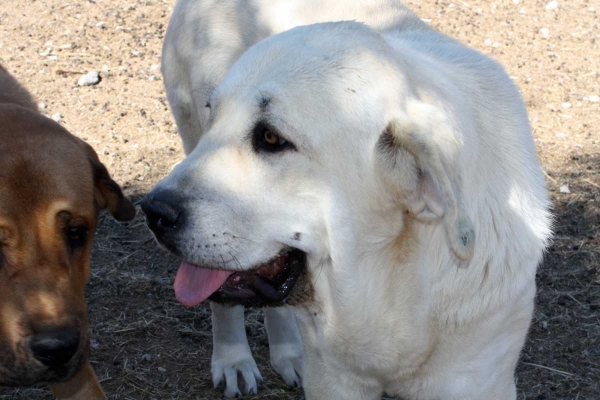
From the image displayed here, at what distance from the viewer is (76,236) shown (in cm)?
356

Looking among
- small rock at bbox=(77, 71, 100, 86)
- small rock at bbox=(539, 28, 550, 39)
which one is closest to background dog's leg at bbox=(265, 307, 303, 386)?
small rock at bbox=(77, 71, 100, 86)

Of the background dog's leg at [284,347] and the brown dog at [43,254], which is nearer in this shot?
the brown dog at [43,254]

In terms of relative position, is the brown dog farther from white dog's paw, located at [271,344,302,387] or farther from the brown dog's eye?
white dog's paw, located at [271,344,302,387]

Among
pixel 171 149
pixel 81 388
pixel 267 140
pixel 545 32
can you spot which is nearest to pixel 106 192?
pixel 81 388

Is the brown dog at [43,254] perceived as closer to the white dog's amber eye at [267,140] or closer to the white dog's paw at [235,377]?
the white dog's paw at [235,377]

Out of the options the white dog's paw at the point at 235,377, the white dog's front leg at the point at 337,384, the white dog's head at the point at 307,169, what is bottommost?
the white dog's paw at the point at 235,377

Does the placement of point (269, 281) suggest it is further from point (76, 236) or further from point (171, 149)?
point (171, 149)

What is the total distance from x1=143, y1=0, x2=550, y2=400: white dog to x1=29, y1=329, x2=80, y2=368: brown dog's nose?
1.63 feet

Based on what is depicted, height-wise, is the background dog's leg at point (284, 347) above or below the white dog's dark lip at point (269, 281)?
below

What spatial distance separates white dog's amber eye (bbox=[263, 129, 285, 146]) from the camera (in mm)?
2783

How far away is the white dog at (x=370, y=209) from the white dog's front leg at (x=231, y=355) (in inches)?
37.2

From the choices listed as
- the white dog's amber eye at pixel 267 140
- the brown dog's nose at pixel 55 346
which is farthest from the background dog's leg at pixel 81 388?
the white dog's amber eye at pixel 267 140

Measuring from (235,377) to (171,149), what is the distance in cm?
256

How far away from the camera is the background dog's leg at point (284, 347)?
4.41 m
